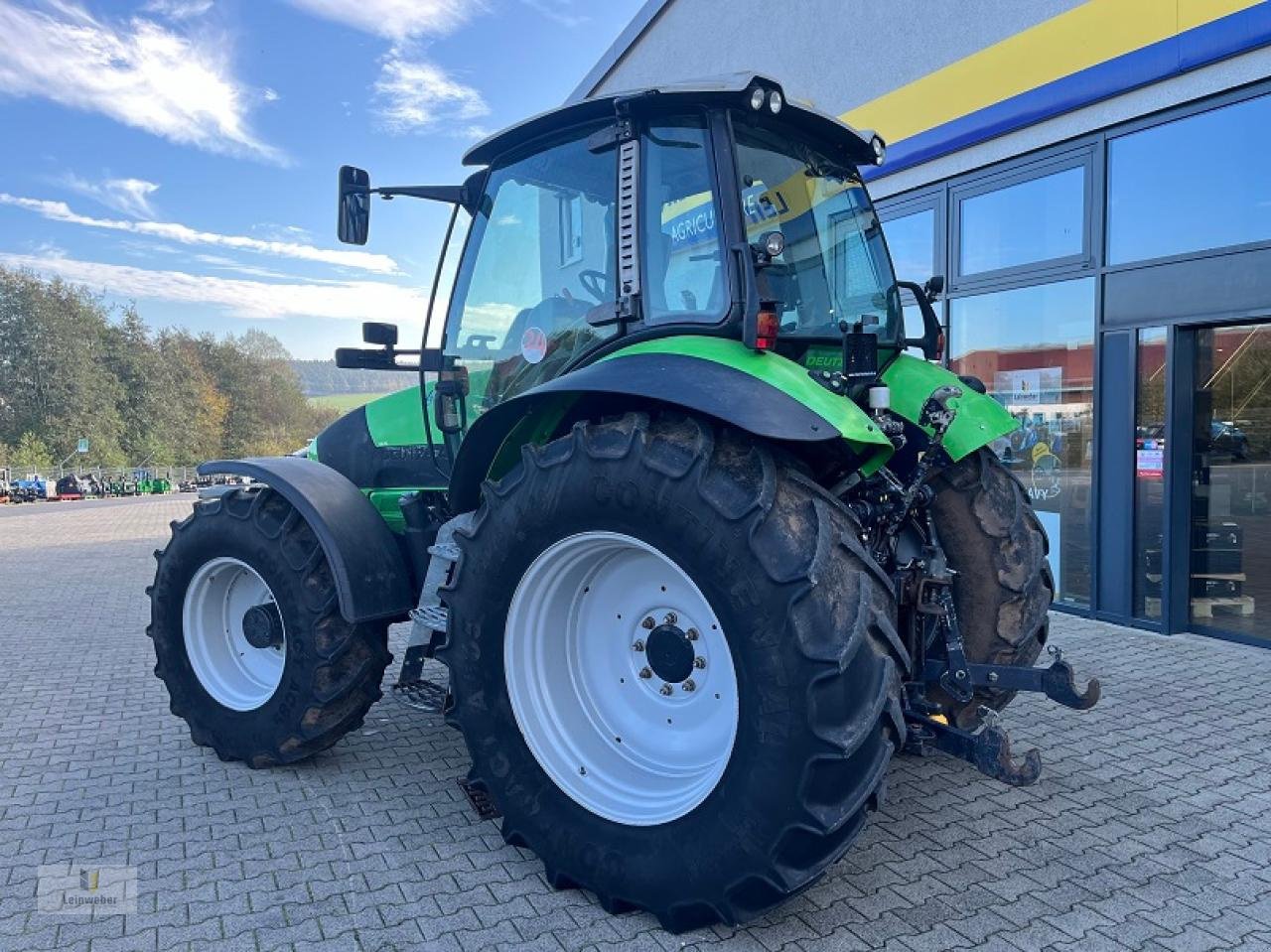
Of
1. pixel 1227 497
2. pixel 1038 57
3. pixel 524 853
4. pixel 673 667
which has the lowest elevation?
pixel 524 853

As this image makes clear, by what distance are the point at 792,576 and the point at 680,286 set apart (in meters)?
1.19

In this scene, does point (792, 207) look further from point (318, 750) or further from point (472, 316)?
point (318, 750)

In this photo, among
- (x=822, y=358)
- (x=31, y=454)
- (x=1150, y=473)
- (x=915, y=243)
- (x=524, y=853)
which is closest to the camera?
(x=524, y=853)

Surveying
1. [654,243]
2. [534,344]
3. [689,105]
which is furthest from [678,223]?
[534,344]

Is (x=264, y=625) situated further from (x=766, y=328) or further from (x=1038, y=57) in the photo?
(x=1038, y=57)

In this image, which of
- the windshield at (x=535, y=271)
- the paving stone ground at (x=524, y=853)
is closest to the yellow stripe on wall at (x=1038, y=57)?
the paving stone ground at (x=524, y=853)

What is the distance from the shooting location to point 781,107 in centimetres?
307

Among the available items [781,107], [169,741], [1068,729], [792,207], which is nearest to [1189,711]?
[1068,729]

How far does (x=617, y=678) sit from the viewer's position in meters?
3.14

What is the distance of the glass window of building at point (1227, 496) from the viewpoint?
6.25 meters

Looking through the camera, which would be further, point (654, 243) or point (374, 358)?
point (374, 358)

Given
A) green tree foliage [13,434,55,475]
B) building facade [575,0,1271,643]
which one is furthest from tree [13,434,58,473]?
building facade [575,0,1271,643]

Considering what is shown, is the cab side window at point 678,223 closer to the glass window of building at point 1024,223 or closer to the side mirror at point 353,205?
the side mirror at point 353,205

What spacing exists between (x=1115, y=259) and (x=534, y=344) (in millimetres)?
5089
